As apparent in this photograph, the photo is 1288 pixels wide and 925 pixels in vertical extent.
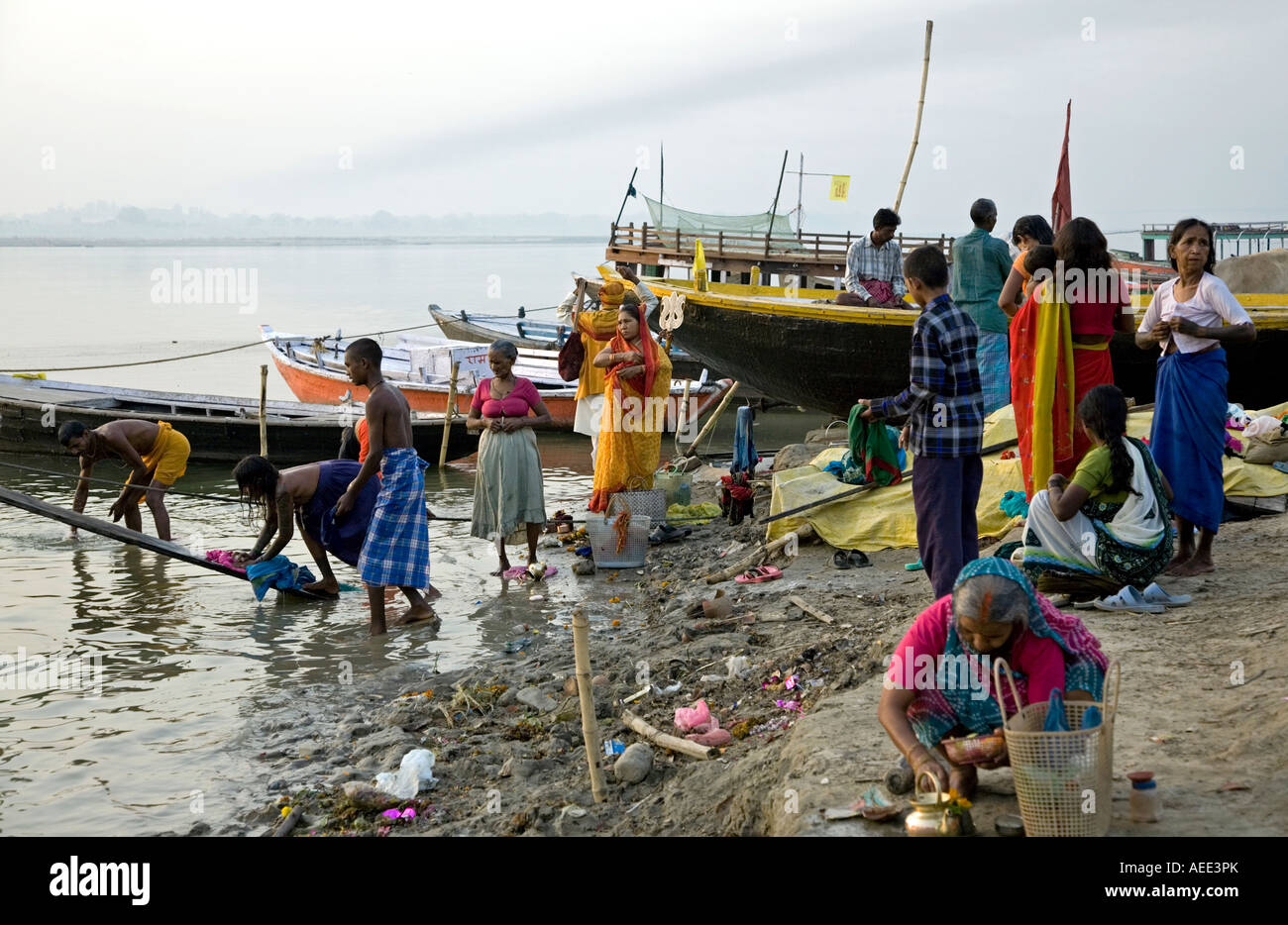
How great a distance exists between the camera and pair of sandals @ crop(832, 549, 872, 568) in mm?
6754

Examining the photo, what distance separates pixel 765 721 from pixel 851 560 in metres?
2.28

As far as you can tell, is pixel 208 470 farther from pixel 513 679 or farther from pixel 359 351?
pixel 513 679

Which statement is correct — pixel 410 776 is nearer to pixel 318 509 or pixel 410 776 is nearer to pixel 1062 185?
pixel 318 509

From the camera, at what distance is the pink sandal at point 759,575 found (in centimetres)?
691

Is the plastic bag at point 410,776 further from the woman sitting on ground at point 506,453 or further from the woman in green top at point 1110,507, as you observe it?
the woman sitting on ground at point 506,453

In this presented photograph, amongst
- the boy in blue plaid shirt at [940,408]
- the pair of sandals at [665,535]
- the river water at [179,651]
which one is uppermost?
the boy in blue plaid shirt at [940,408]

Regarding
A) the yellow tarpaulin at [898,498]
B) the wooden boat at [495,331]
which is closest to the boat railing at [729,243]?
the wooden boat at [495,331]

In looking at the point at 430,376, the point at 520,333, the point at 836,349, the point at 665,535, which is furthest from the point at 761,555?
the point at 520,333

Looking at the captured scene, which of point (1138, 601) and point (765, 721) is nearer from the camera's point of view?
point (765, 721)

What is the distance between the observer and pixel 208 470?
13.5 m

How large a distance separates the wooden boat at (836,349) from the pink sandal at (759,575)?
3.18 metres

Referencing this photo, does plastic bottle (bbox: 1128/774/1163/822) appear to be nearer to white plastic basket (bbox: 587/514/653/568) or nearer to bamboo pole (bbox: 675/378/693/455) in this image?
white plastic basket (bbox: 587/514/653/568)

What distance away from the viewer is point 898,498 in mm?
7043
